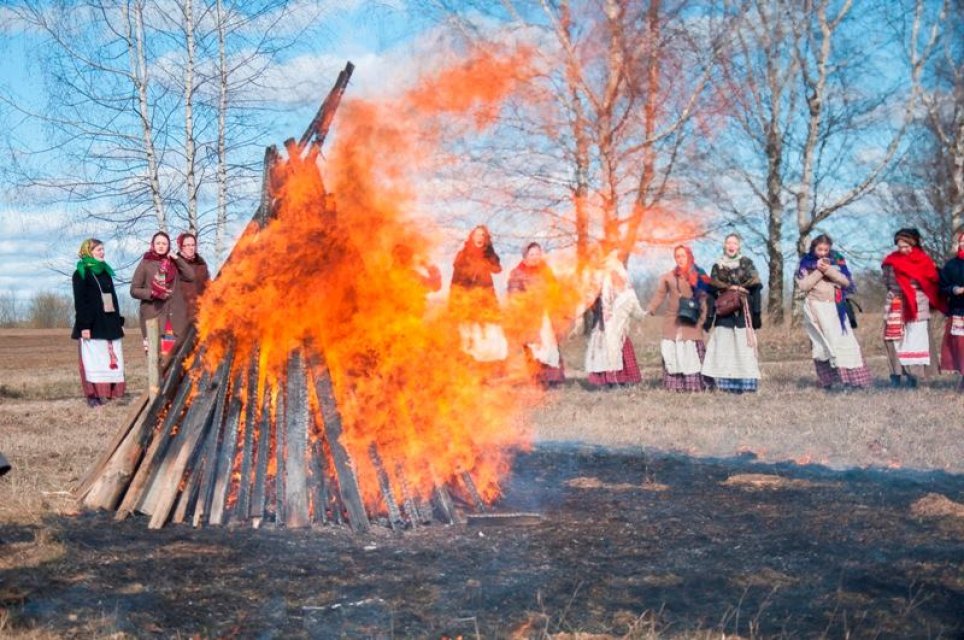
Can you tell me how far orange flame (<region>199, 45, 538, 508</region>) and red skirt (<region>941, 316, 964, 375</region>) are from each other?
780 centimetres

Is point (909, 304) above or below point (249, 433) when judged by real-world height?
above

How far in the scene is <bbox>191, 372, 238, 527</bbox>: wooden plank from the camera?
5.46 meters

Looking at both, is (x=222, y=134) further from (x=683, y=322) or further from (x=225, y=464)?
(x=225, y=464)

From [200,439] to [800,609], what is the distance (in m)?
3.44

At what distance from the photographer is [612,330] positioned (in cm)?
1298

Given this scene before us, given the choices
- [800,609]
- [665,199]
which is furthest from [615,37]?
[800,609]

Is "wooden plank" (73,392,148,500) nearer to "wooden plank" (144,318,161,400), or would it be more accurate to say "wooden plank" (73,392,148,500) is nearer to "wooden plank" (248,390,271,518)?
"wooden plank" (144,318,161,400)

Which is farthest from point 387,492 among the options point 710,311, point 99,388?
point 99,388

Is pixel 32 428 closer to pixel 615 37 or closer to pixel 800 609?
pixel 800 609

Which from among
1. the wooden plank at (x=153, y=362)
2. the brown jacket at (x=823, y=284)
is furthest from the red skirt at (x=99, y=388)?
the brown jacket at (x=823, y=284)

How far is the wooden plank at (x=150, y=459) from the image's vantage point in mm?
5613

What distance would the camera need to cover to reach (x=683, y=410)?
1035 cm

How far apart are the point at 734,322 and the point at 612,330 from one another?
1641mm

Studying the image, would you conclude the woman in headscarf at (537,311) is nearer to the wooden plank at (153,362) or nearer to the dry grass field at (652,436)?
the dry grass field at (652,436)
